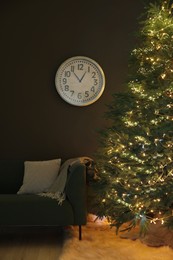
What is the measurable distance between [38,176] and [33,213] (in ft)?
2.11

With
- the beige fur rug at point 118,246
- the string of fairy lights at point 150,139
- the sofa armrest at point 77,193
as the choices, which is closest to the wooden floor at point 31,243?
the beige fur rug at point 118,246

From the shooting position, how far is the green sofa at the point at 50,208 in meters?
2.83

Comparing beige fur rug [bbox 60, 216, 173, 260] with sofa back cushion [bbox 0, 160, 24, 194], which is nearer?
beige fur rug [bbox 60, 216, 173, 260]

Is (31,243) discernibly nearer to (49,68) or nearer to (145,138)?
(145,138)

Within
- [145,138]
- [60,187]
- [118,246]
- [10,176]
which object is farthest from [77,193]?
[10,176]

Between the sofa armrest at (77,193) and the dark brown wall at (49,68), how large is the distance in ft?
3.39

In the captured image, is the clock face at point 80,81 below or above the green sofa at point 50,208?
above

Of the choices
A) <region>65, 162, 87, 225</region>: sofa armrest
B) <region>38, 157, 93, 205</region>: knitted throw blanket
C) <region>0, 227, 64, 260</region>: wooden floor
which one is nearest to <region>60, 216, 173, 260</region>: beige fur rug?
<region>0, 227, 64, 260</region>: wooden floor

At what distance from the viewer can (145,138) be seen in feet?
8.44

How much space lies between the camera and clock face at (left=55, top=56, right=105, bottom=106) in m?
3.95

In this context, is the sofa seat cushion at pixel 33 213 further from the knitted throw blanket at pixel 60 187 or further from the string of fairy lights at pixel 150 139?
the string of fairy lights at pixel 150 139

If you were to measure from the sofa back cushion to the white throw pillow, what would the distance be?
0.11 metres

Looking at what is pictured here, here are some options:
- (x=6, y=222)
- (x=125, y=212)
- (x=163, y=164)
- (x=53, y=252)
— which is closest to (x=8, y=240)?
(x=6, y=222)

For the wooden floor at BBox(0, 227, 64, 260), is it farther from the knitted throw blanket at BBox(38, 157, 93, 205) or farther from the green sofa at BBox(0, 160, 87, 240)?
the knitted throw blanket at BBox(38, 157, 93, 205)
